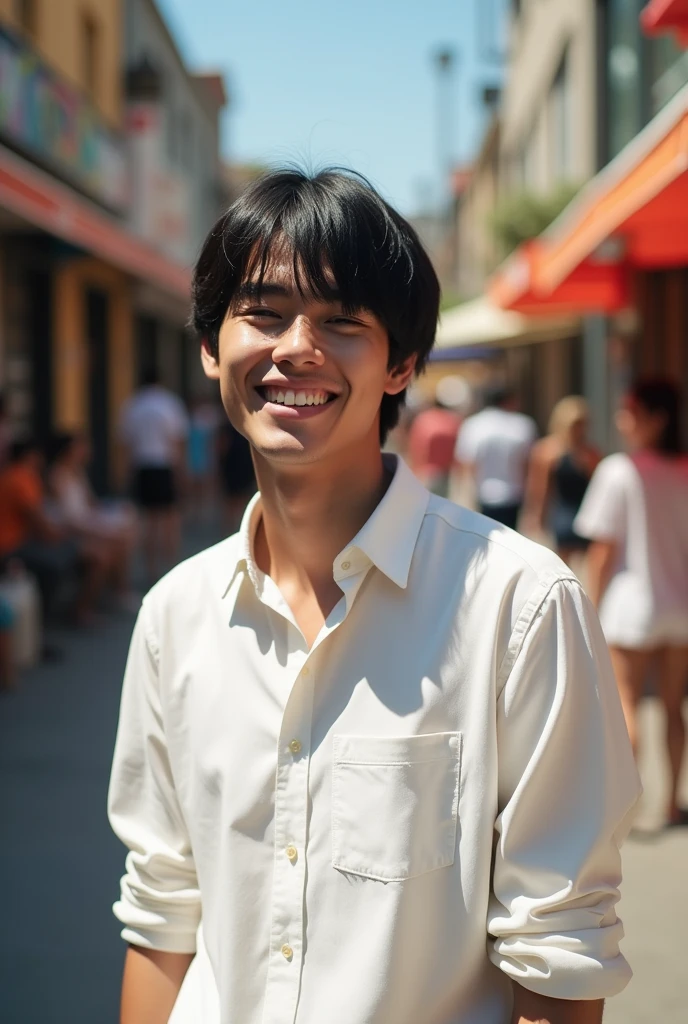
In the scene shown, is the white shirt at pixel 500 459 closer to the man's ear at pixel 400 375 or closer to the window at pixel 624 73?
the window at pixel 624 73

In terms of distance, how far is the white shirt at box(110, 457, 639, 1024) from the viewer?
1428mm

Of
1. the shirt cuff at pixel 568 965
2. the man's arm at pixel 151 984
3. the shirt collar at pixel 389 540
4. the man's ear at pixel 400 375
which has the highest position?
the man's ear at pixel 400 375

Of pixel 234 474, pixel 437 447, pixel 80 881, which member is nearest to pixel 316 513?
pixel 80 881

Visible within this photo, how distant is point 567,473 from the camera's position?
24.8ft

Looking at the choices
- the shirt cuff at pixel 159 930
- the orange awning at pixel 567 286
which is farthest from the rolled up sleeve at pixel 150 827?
the orange awning at pixel 567 286

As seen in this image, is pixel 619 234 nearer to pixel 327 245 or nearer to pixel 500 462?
pixel 500 462

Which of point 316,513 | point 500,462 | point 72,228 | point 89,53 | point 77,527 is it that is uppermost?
point 89,53

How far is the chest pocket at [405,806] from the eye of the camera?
1455 millimetres

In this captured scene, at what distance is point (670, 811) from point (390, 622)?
3677mm

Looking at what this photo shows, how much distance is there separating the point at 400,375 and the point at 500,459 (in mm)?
7692

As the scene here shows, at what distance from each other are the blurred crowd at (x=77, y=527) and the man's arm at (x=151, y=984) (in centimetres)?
553

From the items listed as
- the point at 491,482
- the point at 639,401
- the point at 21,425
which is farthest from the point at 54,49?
the point at 639,401

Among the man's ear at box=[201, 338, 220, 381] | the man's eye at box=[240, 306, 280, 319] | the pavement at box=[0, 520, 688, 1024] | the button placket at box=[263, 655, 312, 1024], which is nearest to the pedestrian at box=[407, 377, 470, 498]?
the pavement at box=[0, 520, 688, 1024]

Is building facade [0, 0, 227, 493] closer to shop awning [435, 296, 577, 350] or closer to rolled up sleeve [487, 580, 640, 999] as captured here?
shop awning [435, 296, 577, 350]
